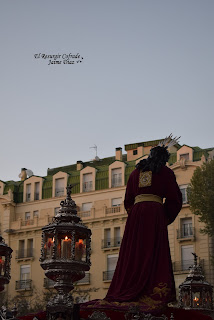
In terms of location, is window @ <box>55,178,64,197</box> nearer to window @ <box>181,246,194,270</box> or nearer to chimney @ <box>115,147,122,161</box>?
chimney @ <box>115,147,122,161</box>

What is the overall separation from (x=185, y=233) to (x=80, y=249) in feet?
103

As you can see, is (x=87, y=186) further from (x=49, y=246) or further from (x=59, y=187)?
(x=49, y=246)

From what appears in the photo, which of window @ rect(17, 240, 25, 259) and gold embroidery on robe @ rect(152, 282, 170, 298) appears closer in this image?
gold embroidery on robe @ rect(152, 282, 170, 298)

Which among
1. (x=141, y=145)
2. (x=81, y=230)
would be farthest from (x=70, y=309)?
(x=141, y=145)

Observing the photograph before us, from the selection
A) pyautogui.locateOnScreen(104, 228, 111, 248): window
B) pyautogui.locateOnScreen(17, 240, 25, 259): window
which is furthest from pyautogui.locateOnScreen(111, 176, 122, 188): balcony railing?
pyautogui.locateOnScreen(17, 240, 25, 259): window

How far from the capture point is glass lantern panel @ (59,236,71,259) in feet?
51.1

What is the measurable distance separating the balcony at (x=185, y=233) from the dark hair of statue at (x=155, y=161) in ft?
102

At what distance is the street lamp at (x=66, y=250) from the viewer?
50.0ft

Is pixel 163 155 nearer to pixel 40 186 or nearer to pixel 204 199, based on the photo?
pixel 204 199

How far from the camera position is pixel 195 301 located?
64.0 feet

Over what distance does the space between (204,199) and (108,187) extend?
1317 cm

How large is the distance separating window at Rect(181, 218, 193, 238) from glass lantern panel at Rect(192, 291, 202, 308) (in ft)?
87.7

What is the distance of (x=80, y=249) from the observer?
620 inches

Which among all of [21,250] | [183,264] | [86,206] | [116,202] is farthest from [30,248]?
[183,264]
